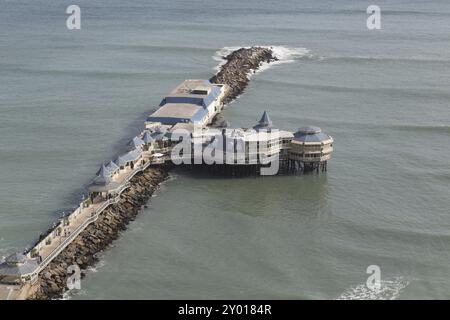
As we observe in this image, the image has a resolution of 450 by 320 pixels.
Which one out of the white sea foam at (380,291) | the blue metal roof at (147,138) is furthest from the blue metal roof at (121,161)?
the white sea foam at (380,291)

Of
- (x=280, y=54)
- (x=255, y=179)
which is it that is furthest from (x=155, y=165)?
(x=280, y=54)

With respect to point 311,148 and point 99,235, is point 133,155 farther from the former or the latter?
point 311,148

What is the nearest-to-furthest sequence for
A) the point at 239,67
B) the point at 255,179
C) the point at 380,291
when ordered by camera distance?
the point at 380,291, the point at 255,179, the point at 239,67

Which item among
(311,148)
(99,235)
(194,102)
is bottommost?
(99,235)

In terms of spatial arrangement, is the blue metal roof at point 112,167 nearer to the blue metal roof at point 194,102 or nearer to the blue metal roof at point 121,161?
the blue metal roof at point 121,161

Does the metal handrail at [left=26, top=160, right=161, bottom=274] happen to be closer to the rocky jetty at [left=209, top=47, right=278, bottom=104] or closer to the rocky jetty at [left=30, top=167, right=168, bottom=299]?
the rocky jetty at [left=30, top=167, right=168, bottom=299]

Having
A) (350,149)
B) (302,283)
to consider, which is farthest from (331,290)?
(350,149)
